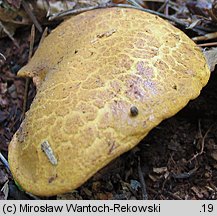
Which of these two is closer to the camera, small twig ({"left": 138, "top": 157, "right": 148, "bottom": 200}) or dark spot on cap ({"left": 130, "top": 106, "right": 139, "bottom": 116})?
dark spot on cap ({"left": 130, "top": 106, "right": 139, "bottom": 116})

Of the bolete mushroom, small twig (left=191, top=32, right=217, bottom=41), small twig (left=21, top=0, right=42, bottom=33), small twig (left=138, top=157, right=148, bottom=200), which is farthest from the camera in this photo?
small twig (left=21, top=0, right=42, bottom=33)

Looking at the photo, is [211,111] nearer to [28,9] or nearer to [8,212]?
[8,212]

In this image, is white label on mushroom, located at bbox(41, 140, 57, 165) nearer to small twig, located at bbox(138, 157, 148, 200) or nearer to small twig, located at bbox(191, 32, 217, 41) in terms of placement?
small twig, located at bbox(138, 157, 148, 200)

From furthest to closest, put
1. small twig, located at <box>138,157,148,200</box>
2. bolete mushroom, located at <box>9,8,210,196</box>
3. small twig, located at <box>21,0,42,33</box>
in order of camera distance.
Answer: small twig, located at <box>21,0,42,33</box> → small twig, located at <box>138,157,148,200</box> → bolete mushroom, located at <box>9,8,210,196</box>

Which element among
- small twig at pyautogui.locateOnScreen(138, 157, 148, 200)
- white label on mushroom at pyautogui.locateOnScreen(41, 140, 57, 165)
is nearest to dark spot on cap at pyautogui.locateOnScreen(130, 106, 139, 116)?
white label on mushroom at pyautogui.locateOnScreen(41, 140, 57, 165)

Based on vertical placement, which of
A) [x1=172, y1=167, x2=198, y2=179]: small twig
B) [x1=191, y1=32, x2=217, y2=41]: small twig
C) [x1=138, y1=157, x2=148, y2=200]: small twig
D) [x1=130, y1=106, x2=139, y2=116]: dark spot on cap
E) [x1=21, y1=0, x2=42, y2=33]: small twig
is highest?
[x1=21, y1=0, x2=42, y2=33]: small twig

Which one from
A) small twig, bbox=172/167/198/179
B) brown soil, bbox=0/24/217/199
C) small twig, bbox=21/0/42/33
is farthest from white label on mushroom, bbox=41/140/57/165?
small twig, bbox=21/0/42/33

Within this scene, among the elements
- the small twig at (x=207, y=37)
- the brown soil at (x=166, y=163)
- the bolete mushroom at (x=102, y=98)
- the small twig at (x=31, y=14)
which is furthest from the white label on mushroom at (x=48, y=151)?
the small twig at (x=31, y=14)

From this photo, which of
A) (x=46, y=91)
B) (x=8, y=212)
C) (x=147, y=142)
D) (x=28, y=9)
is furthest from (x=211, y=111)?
(x=28, y=9)

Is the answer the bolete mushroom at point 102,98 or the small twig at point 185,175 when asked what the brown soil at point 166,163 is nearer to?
the small twig at point 185,175

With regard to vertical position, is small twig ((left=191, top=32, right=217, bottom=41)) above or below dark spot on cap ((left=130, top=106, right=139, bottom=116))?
below
